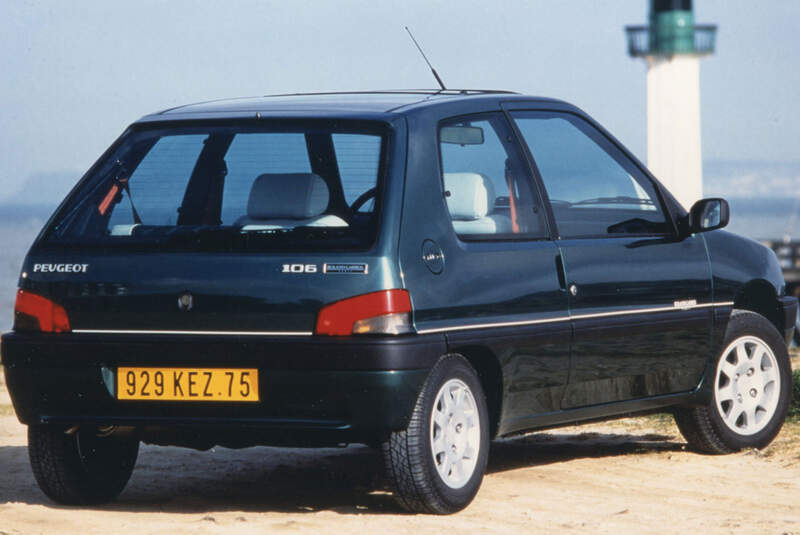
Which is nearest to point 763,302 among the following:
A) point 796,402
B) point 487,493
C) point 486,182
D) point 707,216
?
point 707,216

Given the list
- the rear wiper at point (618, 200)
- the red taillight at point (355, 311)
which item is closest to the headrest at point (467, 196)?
the red taillight at point (355, 311)

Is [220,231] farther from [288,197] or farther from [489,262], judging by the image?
[489,262]

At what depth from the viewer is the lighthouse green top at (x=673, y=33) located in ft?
155

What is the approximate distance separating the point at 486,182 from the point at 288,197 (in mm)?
877

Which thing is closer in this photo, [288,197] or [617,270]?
[288,197]

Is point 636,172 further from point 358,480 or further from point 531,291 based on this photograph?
point 358,480

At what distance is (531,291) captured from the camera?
7.18 metres

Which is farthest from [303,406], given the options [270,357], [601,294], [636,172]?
[636,172]

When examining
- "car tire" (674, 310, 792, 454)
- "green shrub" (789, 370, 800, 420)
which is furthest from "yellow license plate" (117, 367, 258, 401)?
"green shrub" (789, 370, 800, 420)

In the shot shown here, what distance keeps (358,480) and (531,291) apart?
1411 millimetres

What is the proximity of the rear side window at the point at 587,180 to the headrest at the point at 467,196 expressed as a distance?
52cm

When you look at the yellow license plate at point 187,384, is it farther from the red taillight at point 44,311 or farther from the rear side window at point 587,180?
the rear side window at point 587,180

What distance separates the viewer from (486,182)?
7164 millimetres

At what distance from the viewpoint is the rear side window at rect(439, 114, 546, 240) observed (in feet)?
22.9
